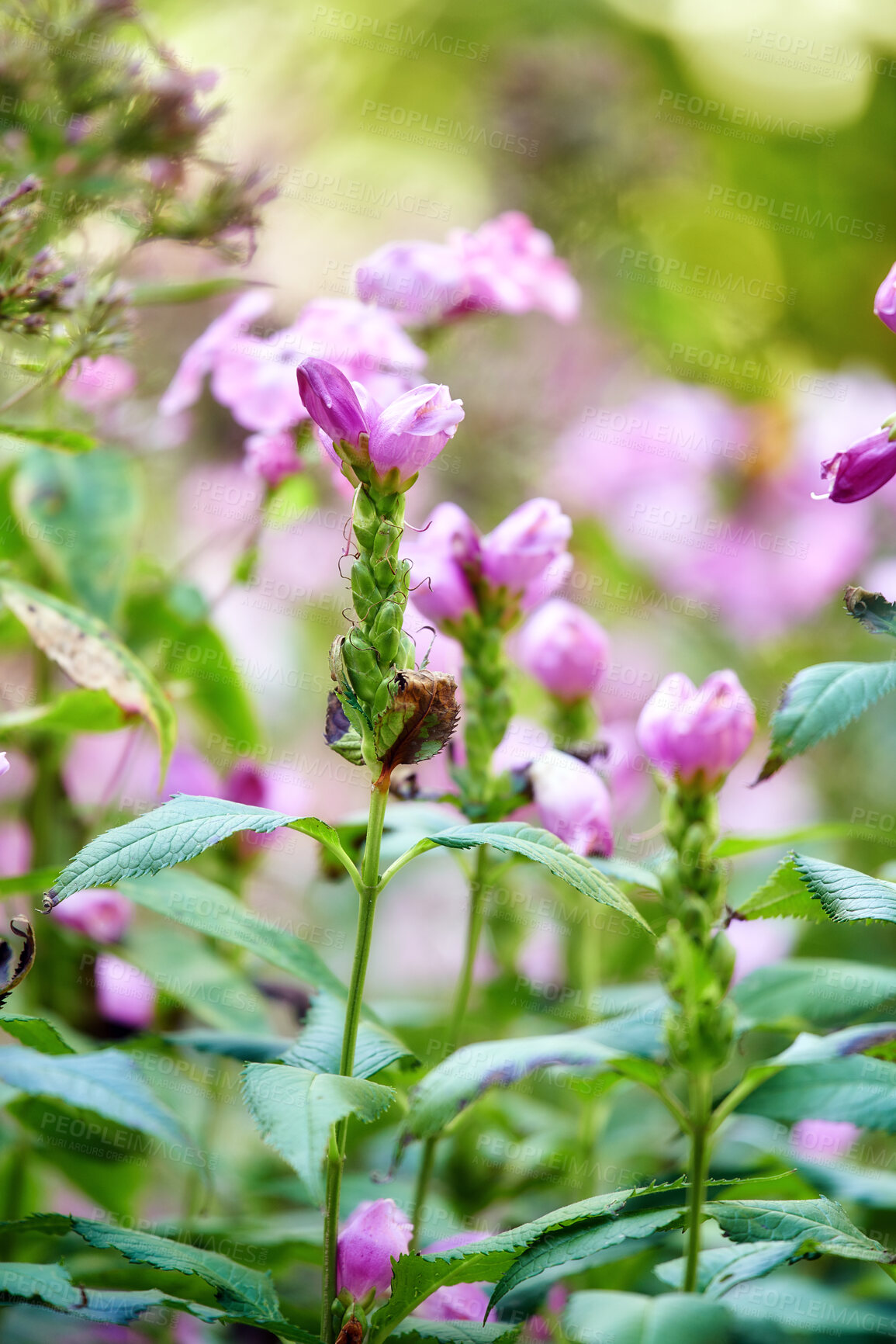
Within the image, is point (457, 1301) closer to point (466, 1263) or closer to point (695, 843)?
point (466, 1263)

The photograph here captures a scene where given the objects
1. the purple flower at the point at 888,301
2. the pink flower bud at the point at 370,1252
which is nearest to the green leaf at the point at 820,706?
the purple flower at the point at 888,301

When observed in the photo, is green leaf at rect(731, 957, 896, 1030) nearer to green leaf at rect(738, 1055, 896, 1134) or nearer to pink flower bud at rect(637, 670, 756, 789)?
green leaf at rect(738, 1055, 896, 1134)

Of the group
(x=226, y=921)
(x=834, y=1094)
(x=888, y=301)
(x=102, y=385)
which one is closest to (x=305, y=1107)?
(x=226, y=921)

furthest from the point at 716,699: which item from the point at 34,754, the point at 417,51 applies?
the point at 417,51

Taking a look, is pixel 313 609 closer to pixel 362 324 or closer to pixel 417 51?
pixel 362 324

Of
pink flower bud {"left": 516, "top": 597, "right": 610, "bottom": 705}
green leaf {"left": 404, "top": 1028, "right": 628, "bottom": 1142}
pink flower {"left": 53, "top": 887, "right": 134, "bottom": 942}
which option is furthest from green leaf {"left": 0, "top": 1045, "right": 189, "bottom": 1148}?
pink flower bud {"left": 516, "top": 597, "right": 610, "bottom": 705}

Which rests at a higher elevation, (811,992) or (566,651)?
(566,651)

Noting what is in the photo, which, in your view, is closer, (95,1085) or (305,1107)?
(305,1107)
